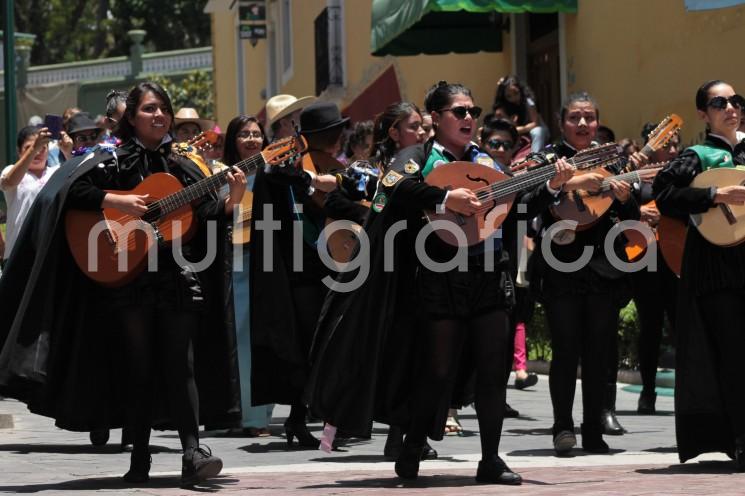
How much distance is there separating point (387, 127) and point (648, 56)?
20.4ft

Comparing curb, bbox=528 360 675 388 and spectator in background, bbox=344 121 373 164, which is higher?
spectator in background, bbox=344 121 373 164

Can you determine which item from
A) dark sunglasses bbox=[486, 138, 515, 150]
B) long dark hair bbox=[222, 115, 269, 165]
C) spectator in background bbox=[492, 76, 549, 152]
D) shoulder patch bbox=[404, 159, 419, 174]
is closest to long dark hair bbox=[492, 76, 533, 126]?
spectator in background bbox=[492, 76, 549, 152]

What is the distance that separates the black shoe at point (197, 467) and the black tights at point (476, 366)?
0.91 meters

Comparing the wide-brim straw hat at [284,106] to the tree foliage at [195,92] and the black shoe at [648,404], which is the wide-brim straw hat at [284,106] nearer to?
the black shoe at [648,404]

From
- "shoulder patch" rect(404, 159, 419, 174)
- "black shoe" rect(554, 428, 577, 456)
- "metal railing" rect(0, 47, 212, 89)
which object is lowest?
"black shoe" rect(554, 428, 577, 456)

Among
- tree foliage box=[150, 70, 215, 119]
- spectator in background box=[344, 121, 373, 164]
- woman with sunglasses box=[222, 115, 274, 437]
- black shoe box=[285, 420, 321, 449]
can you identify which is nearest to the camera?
black shoe box=[285, 420, 321, 449]

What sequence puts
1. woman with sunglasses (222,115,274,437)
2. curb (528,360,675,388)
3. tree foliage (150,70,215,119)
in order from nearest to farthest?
woman with sunglasses (222,115,274,437) < curb (528,360,675,388) < tree foliage (150,70,215,119)

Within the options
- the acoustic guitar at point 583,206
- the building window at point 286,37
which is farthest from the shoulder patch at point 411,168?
the building window at point 286,37

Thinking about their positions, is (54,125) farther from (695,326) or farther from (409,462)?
(695,326)

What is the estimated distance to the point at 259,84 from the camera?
34688 mm

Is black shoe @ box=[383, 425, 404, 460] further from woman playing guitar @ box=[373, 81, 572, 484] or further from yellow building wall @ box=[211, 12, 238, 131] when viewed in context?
yellow building wall @ box=[211, 12, 238, 131]

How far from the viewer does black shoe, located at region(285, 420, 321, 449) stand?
981 cm

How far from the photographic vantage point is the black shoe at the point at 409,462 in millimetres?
7855

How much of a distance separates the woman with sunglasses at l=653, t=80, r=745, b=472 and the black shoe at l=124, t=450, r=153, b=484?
2518mm
